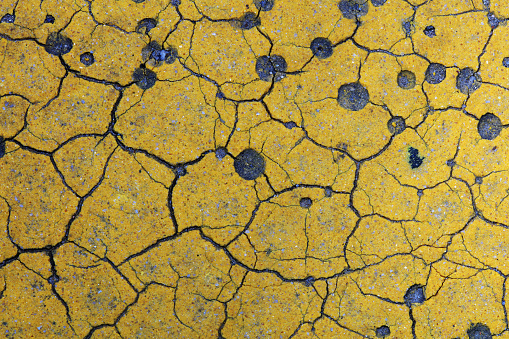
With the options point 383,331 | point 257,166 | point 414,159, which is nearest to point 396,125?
point 414,159

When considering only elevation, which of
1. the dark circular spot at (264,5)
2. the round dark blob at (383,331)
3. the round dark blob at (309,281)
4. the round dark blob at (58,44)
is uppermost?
the dark circular spot at (264,5)

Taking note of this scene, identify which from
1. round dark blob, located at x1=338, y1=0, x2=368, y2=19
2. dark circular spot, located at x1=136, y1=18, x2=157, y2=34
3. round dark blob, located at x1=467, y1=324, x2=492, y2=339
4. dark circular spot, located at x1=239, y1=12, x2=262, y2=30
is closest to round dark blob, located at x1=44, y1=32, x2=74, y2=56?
dark circular spot, located at x1=136, y1=18, x2=157, y2=34

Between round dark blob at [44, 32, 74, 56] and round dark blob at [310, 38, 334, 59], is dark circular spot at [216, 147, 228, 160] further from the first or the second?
round dark blob at [44, 32, 74, 56]

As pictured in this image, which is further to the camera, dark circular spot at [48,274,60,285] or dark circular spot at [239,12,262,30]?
dark circular spot at [239,12,262,30]

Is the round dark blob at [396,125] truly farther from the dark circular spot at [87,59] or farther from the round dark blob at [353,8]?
the dark circular spot at [87,59]

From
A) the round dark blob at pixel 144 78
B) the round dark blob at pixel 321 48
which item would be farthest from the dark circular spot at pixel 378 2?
the round dark blob at pixel 144 78

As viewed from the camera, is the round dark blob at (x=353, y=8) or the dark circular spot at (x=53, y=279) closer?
the dark circular spot at (x=53, y=279)
